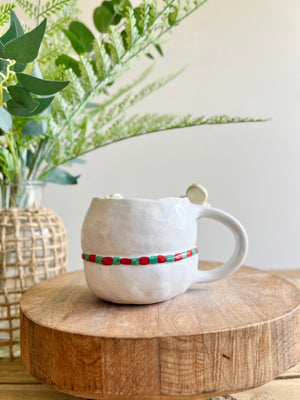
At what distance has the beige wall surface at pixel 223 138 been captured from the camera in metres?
1.08

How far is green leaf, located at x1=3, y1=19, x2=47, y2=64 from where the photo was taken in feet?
1.18

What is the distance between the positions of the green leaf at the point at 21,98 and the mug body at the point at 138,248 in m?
0.14

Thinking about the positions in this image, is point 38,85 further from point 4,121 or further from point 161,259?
point 161,259

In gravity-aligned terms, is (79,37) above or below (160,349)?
above

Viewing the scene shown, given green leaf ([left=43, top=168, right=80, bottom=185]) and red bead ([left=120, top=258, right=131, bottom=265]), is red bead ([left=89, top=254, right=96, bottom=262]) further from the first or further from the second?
green leaf ([left=43, top=168, right=80, bottom=185])

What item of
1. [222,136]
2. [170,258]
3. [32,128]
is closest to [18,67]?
[32,128]

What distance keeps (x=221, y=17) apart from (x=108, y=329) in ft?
3.26

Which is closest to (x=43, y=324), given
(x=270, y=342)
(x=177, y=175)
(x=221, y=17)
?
(x=270, y=342)

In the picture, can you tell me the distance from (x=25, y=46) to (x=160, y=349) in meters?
0.31

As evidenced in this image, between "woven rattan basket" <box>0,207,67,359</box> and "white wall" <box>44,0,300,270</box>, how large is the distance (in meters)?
0.46

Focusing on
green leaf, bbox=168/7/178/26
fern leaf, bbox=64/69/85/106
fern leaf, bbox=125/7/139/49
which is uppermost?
green leaf, bbox=168/7/178/26

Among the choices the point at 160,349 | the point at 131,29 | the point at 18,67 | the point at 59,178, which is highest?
the point at 131,29

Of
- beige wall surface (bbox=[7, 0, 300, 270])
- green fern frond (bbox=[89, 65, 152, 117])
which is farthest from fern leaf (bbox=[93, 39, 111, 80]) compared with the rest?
beige wall surface (bbox=[7, 0, 300, 270])

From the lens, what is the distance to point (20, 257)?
590 millimetres
